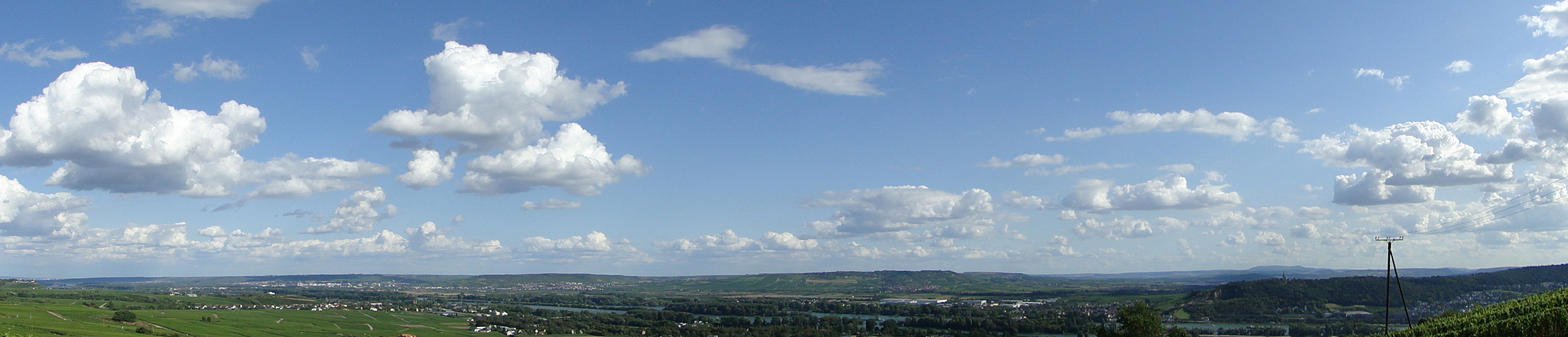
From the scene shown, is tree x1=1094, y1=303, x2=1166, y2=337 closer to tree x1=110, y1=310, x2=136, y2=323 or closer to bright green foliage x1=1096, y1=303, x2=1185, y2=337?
bright green foliage x1=1096, y1=303, x2=1185, y2=337

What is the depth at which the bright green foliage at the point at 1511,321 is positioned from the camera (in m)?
22.2

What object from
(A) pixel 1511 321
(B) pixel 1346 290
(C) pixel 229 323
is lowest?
(C) pixel 229 323

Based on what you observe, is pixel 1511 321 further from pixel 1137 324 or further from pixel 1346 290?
pixel 1346 290

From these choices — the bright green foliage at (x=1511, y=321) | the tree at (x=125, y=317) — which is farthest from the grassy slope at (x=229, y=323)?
the bright green foliage at (x=1511, y=321)

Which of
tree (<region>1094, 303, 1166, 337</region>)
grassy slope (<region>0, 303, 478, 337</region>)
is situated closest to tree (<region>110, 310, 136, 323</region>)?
grassy slope (<region>0, 303, 478, 337</region>)

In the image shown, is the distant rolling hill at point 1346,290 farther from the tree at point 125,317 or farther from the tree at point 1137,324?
the tree at point 125,317

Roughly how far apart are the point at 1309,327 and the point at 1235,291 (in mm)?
56417

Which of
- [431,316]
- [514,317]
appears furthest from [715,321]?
[431,316]

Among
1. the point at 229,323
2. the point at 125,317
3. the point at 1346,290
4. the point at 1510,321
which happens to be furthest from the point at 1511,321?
the point at 1346,290

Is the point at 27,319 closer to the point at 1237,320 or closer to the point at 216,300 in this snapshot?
the point at 216,300

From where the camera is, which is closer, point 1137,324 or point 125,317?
point 1137,324

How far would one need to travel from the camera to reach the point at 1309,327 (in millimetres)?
128875

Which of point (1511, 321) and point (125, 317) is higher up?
point (1511, 321)

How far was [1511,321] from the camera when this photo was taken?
25.4 metres
